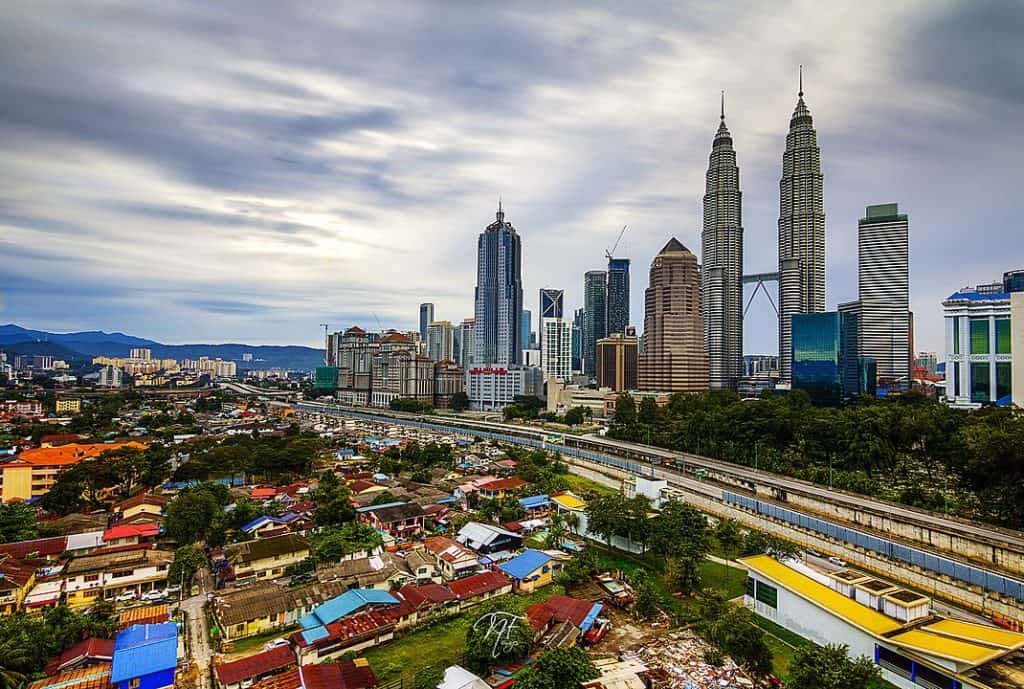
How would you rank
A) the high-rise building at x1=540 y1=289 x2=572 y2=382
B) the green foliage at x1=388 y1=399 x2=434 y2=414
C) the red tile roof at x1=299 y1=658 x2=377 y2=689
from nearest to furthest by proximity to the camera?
the red tile roof at x1=299 y1=658 x2=377 y2=689 → the green foliage at x1=388 y1=399 x2=434 y2=414 → the high-rise building at x1=540 y1=289 x2=572 y2=382

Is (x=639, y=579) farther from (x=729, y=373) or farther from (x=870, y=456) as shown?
(x=729, y=373)

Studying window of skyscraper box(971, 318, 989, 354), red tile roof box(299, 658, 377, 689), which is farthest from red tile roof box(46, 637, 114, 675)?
window of skyscraper box(971, 318, 989, 354)

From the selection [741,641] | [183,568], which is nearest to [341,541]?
[183,568]

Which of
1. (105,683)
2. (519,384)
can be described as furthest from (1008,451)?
(519,384)

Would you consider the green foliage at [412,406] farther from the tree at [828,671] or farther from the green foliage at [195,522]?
the tree at [828,671]

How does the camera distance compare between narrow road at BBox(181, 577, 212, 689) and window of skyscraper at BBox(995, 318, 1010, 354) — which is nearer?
narrow road at BBox(181, 577, 212, 689)

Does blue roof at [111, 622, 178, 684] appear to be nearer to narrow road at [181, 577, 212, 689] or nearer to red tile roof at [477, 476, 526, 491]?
narrow road at [181, 577, 212, 689]

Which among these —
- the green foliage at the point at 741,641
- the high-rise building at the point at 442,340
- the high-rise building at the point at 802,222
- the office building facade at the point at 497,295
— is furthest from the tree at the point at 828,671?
the high-rise building at the point at 442,340
